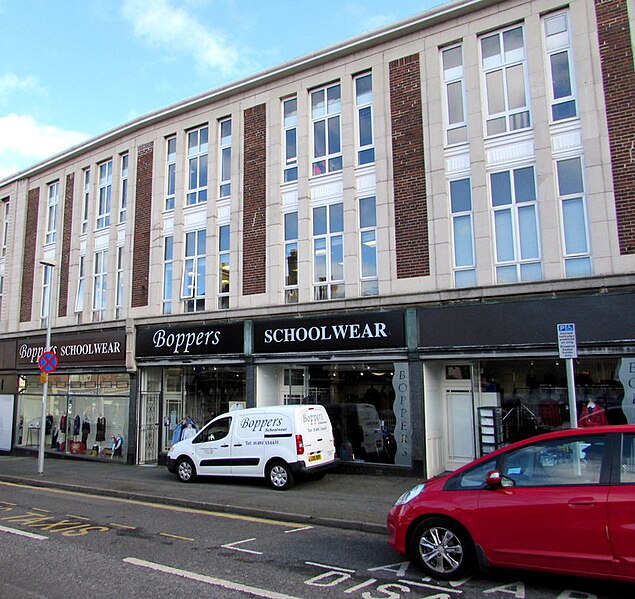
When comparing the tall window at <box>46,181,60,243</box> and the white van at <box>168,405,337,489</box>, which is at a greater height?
the tall window at <box>46,181,60,243</box>

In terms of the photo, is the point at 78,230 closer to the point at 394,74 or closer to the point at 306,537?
the point at 394,74

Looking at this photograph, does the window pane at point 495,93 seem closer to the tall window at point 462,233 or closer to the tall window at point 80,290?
the tall window at point 462,233

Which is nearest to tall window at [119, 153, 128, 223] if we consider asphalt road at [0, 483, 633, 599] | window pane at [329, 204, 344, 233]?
window pane at [329, 204, 344, 233]

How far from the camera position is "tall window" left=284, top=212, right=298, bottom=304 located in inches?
615

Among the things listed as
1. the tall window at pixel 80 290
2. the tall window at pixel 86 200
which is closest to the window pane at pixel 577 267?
the tall window at pixel 80 290

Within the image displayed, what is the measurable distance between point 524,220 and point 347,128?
5383mm

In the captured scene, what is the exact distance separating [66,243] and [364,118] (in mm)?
12908

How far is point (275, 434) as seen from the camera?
40.2 ft

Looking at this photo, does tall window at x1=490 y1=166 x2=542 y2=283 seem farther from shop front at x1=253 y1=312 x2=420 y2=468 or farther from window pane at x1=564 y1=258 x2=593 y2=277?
shop front at x1=253 y1=312 x2=420 y2=468

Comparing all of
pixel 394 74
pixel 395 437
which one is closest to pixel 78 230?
pixel 394 74

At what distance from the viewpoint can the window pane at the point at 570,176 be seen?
12.3 m

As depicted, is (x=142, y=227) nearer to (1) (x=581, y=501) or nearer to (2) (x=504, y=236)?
(2) (x=504, y=236)

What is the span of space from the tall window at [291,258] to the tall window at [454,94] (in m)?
4.77

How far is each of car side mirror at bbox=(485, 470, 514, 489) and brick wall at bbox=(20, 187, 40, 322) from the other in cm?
2134
